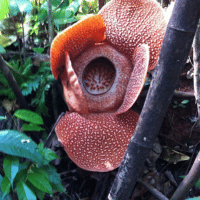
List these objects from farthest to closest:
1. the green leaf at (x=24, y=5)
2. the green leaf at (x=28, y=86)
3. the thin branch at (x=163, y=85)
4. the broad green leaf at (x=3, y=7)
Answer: the green leaf at (x=28, y=86)
the broad green leaf at (x=3, y=7)
the green leaf at (x=24, y=5)
the thin branch at (x=163, y=85)

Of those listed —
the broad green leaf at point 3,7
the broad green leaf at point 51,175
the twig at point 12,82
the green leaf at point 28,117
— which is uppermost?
the broad green leaf at point 3,7

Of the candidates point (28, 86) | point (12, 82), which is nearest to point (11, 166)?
point (12, 82)

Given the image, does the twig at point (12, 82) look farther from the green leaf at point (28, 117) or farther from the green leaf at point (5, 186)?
the green leaf at point (5, 186)

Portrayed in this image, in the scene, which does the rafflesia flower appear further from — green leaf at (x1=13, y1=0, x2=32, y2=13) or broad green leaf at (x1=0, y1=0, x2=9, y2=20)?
broad green leaf at (x1=0, y1=0, x2=9, y2=20)

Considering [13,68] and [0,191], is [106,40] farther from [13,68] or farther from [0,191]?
[0,191]

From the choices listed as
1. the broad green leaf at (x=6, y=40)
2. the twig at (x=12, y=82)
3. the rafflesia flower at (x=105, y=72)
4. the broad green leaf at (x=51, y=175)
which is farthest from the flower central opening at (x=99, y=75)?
the broad green leaf at (x=6, y=40)

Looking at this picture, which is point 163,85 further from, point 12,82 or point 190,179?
point 12,82

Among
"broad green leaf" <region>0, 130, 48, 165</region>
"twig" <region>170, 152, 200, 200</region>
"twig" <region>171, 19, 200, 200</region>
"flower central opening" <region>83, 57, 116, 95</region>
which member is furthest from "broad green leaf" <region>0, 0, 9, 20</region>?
"twig" <region>170, 152, 200, 200</region>

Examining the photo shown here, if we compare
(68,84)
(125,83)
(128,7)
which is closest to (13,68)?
(68,84)
